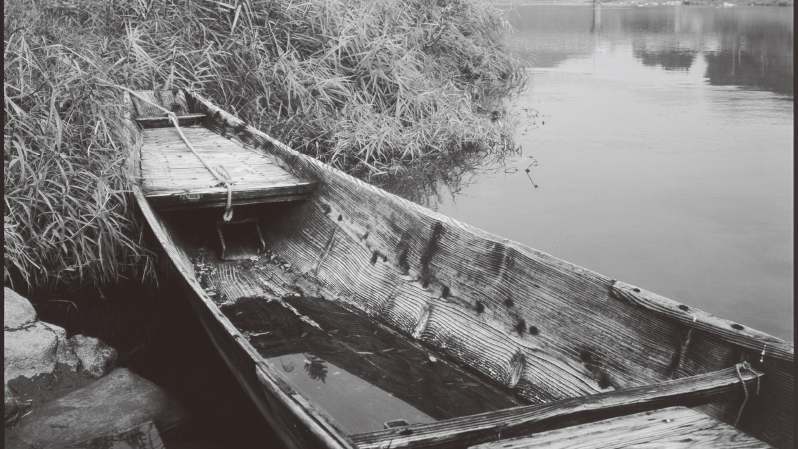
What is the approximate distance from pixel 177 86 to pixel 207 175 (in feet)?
5.72

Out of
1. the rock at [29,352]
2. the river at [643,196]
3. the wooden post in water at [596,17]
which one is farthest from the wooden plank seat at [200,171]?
the wooden post in water at [596,17]

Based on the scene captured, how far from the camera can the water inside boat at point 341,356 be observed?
2266 mm

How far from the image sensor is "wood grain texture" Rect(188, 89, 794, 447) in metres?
1.79

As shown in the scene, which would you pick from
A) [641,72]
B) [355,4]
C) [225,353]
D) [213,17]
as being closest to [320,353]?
[225,353]

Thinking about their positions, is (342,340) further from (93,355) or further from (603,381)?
(603,381)

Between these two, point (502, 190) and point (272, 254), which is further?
point (502, 190)

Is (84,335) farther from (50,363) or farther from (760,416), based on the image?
(760,416)

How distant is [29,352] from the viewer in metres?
2.46

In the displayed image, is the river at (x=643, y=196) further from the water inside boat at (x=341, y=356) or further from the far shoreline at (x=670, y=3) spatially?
the far shoreline at (x=670, y=3)

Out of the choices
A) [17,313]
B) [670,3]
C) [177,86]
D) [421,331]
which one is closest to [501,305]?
[421,331]

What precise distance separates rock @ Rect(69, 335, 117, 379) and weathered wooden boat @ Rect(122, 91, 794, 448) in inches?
14.8

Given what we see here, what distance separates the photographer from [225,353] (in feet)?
7.80

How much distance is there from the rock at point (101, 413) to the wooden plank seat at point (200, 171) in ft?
2.82

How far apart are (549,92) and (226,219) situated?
6.40 metres
